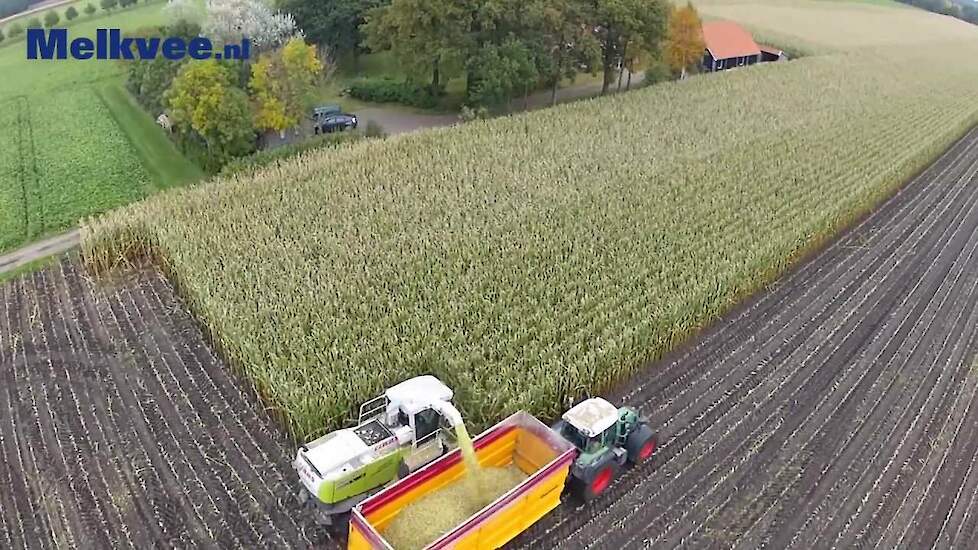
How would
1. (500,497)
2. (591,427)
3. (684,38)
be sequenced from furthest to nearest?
(684,38) < (591,427) < (500,497)

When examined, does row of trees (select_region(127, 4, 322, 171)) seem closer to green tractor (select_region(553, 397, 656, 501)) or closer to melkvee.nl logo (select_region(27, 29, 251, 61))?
melkvee.nl logo (select_region(27, 29, 251, 61))

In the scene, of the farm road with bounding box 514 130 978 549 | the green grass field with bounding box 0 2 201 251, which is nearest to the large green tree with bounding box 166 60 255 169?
the green grass field with bounding box 0 2 201 251

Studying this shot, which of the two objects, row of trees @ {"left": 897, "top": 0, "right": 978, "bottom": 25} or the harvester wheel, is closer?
the harvester wheel

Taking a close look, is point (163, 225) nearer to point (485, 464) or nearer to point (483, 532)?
point (485, 464)

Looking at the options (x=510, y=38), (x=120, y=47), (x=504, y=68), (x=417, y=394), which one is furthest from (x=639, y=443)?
(x=120, y=47)

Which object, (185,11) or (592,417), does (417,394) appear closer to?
(592,417)

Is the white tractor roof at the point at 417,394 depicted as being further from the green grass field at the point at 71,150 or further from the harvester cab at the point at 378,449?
the green grass field at the point at 71,150

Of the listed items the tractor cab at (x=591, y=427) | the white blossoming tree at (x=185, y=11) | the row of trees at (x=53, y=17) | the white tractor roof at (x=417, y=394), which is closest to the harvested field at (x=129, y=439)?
the white tractor roof at (x=417, y=394)
